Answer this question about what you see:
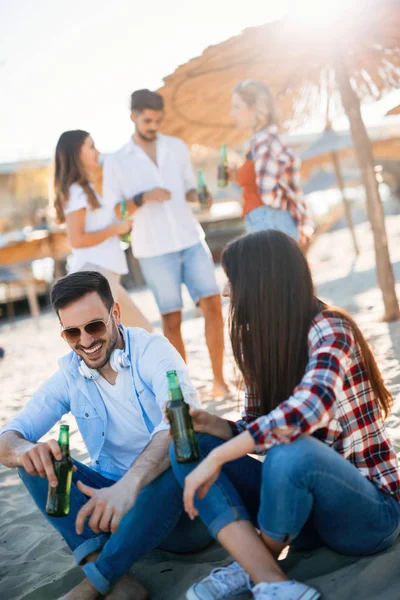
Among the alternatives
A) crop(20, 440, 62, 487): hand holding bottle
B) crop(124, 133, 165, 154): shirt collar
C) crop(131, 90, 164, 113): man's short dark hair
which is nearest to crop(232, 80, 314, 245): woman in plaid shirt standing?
crop(131, 90, 164, 113): man's short dark hair

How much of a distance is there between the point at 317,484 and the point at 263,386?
1.40ft

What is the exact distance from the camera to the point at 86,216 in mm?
4047

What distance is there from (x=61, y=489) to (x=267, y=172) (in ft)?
8.93

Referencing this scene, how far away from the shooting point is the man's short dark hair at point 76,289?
7.85 feet

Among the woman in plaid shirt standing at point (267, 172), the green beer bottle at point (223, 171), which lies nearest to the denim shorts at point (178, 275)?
the woman in plaid shirt standing at point (267, 172)

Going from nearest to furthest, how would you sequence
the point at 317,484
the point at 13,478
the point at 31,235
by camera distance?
the point at 317,484, the point at 13,478, the point at 31,235

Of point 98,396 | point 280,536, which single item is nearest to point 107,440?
point 98,396

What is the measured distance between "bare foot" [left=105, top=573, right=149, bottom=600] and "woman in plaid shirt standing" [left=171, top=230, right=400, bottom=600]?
265mm

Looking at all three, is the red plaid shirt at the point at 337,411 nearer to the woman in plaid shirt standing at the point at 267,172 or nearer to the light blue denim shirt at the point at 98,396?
the light blue denim shirt at the point at 98,396

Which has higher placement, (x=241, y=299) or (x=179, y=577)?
(x=241, y=299)

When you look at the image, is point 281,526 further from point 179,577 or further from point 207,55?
point 207,55

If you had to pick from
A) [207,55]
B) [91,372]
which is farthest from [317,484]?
[207,55]

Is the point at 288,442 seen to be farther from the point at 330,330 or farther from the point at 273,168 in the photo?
the point at 273,168

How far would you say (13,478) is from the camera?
3.75m
